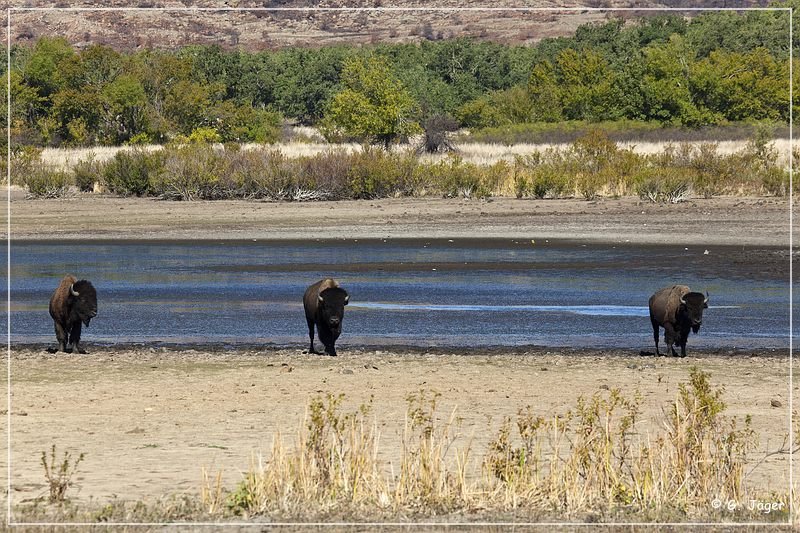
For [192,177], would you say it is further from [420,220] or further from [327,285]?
[327,285]

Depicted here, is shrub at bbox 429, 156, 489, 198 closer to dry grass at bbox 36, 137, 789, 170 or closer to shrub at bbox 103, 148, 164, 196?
dry grass at bbox 36, 137, 789, 170

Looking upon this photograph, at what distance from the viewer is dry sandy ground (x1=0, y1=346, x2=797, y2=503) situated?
952cm

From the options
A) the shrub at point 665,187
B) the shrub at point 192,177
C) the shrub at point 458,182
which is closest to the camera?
the shrub at point 665,187

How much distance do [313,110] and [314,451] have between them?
75.5m

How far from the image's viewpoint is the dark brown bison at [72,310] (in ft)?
50.7

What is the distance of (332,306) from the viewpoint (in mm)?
15273

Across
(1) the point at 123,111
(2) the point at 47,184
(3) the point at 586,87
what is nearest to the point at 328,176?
(2) the point at 47,184

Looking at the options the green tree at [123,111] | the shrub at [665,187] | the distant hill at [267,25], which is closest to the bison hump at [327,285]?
the shrub at [665,187]

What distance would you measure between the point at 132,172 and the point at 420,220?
11834mm

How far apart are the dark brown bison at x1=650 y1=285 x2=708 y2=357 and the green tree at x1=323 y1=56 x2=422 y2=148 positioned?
3943 cm

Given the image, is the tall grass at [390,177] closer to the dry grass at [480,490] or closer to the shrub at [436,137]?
the shrub at [436,137]

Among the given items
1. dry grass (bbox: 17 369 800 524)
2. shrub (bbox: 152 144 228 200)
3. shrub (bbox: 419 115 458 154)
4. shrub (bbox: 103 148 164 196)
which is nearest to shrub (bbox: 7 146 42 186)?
shrub (bbox: 103 148 164 196)

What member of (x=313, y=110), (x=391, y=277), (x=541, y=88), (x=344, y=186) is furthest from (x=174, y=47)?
(x=391, y=277)

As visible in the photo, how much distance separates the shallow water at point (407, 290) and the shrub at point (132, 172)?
35.9ft
